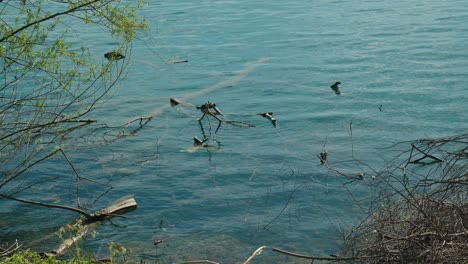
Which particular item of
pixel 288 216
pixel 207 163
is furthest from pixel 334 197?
pixel 207 163

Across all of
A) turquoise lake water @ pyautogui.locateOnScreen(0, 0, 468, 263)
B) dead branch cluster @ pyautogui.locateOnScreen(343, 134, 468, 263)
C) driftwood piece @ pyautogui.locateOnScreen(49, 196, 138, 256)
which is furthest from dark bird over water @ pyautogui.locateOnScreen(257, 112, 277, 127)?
dead branch cluster @ pyautogui.locateOnScreen(343, 134, 468, 263)

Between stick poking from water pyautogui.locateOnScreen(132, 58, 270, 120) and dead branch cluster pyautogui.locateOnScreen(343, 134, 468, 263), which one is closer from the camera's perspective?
dead branch cluster pyautogui.locateOnScreen(343, 134, 468, 263)

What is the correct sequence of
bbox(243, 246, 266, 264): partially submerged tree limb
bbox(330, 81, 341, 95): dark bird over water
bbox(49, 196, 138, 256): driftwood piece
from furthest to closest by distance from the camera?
bbox(330, 81, 341, 95): dark bird over water < bbox(49, 196, 138, 256): driftwood piece < bbox(243, 246, 266, 264): partially submerged tree limb

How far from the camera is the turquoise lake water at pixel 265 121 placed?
11391mm

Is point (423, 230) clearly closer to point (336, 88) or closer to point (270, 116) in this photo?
point (270, 116)

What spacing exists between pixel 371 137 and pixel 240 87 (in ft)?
14.4

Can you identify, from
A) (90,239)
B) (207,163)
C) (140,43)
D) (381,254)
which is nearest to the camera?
(381,254)

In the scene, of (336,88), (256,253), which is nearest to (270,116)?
(336,88)

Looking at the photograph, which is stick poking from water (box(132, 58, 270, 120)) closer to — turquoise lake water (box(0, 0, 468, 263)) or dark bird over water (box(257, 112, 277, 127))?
turquoise lake water (box(0, 0, 468, 263))

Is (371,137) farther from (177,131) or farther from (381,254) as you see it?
(381,254)

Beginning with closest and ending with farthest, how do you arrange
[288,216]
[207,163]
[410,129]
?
[288,216]
[207,163]
[410,129]

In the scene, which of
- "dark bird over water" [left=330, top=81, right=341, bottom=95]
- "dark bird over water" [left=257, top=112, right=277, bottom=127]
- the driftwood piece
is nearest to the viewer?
the driftwood piece

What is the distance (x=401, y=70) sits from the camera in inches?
748

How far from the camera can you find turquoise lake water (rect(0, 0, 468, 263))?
11391 mm
